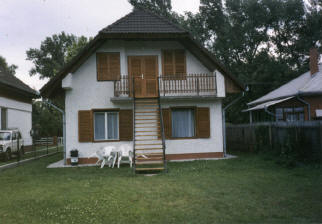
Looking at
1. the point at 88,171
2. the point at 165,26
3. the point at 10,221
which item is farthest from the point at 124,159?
the point at 10,221

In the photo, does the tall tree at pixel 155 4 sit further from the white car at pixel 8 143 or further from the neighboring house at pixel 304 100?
the white car at pixel 8 143

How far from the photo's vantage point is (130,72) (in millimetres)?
14000

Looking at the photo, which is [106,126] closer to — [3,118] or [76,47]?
[3,118]

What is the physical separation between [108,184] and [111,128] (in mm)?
5629

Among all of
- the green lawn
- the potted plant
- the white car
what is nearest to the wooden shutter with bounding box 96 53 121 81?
the potted plant

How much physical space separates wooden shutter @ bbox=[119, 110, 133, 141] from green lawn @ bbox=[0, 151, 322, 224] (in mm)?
3253

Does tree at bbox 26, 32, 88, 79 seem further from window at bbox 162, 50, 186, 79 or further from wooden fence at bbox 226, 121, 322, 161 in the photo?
wooden fence at bbox 226, 121, 322, 161

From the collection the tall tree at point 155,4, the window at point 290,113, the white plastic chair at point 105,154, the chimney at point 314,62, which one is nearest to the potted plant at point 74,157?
the white plastic chair at point 105,154

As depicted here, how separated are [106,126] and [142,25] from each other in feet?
15.9

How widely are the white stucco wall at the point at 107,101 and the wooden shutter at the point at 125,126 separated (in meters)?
0.40

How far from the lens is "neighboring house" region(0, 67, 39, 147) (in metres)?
18.7

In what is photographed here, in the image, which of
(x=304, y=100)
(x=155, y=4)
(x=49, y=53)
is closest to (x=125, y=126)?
(x=304, y=100)

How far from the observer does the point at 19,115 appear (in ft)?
69.1

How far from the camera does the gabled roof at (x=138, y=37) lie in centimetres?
1311
